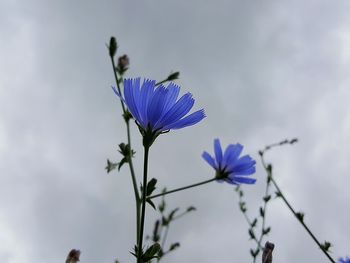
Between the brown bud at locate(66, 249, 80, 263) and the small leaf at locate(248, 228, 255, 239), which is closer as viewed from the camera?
the brown bud at locate(66, 249, 80, 263)

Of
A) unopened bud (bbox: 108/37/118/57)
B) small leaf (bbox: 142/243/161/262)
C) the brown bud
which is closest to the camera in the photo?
small leaf (bbox: 142/243/161/262)

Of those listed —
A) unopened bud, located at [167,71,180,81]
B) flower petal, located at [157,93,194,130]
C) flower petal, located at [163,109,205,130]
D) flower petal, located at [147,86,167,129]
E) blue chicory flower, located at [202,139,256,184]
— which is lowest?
flower petal, located at [163,109,205,130]

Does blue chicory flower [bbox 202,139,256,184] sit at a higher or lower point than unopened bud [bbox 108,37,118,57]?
lower

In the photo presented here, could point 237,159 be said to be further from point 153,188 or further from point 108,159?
point 153,188

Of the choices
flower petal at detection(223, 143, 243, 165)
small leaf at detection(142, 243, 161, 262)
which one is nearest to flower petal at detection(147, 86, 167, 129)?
small leaf at detection(142, 243, 161, 262)

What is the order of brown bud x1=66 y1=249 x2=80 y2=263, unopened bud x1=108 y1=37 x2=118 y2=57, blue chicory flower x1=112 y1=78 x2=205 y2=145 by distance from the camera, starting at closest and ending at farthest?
blue chicory flower x1=112 y1=78 x2=205 y2=145, brown bud x1=66 y1=249 x2=80 y2=263, unopened bud x1=108 y1=37 x2=118 y2=57

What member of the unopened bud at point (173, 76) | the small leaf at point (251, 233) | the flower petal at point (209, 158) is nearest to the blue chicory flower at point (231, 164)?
the flower petal at point (209, 158)

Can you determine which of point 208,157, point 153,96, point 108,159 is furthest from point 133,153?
point 153,96

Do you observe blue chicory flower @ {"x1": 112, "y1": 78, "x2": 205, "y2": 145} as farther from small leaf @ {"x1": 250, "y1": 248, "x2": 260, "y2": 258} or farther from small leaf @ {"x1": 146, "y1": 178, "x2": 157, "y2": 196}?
small leaf @ {"x1": 250, "y1": 248, "x2": 260, "y2": 258}
